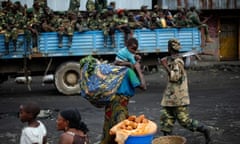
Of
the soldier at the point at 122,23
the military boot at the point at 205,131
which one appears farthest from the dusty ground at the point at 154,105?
the soldier at the point at 122,23

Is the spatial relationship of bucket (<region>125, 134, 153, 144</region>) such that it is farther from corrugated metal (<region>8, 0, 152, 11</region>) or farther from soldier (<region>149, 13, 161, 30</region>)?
corrugated metal (<region>8, 0, 152, 11</region>)

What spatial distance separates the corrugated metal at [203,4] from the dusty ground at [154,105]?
4.39 metres

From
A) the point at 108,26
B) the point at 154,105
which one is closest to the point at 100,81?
the point at 154,105

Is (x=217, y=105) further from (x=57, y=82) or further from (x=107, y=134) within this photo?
(x=107, y=134)

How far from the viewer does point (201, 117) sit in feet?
32.3

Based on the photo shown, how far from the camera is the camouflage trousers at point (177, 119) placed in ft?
23.5

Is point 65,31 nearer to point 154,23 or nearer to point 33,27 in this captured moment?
point 33,27

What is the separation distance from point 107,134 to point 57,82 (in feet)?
23.6

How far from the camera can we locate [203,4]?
2150cm

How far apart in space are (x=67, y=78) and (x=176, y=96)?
21.3ft

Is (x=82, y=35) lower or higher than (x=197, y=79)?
higher

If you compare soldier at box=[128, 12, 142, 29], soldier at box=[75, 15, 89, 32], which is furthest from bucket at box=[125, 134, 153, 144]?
soldier at box=[128, 12, 142, 29]

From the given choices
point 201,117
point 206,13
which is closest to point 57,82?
point 201,117

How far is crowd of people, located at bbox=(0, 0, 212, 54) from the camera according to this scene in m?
12.6
